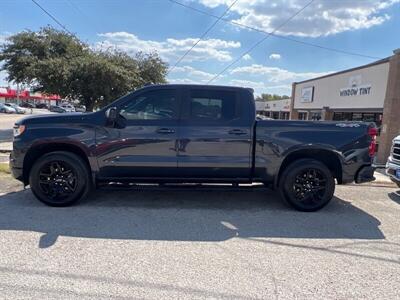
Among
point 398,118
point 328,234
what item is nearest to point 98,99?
point 398,118

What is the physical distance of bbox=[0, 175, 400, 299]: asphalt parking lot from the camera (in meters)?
3.33

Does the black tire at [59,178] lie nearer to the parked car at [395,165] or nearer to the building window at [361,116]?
the parked car at [395,165]

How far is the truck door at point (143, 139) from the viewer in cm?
570

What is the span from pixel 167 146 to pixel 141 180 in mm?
715

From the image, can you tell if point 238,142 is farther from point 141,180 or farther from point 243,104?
point 141,180

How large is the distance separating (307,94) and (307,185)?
26.6 m

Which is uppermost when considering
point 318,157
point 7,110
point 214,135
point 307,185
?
point 214,135

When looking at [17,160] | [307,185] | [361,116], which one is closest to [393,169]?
[307,185]

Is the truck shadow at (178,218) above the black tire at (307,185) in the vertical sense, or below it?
below

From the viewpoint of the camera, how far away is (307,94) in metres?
30.9

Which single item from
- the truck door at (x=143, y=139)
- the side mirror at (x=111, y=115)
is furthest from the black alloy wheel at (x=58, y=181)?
the side mirror at (x=111, y=115)

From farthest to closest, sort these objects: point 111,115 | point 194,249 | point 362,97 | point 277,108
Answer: point 277,108
point 362,97
point 111,115
point 194,249

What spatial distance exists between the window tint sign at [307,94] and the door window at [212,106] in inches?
1008

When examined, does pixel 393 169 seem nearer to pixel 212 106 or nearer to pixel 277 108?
pixel 212 106
